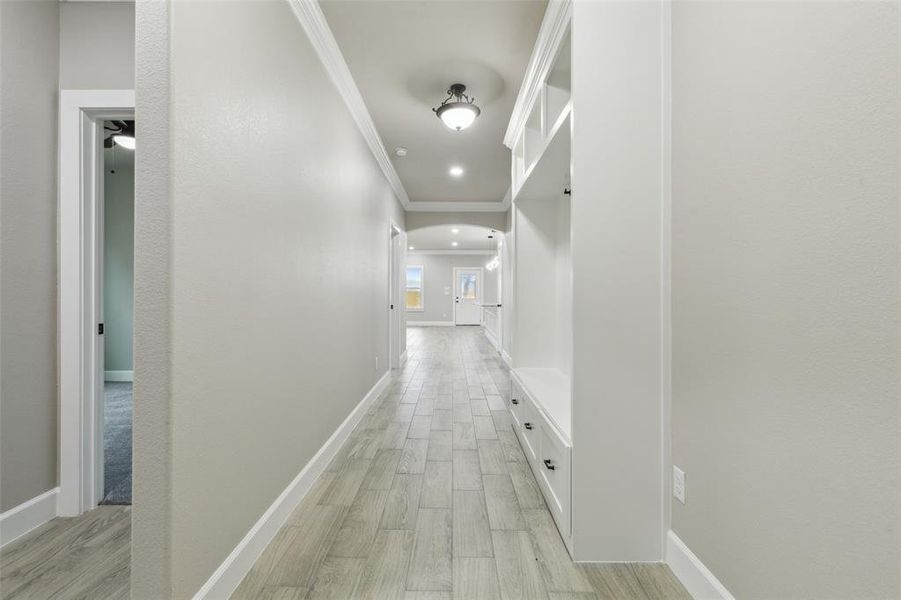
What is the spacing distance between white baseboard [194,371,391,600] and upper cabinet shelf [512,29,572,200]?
7.59ft

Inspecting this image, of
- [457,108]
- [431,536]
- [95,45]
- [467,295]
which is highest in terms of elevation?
[457,108]

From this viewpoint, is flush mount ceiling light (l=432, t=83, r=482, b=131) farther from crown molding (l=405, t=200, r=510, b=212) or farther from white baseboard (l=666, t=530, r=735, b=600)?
crown molding (l=405, t=200, r=510, b=212)

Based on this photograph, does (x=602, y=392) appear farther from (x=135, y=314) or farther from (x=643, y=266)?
(x=135, y=314)

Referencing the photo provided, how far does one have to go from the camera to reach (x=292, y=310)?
1.97 meters

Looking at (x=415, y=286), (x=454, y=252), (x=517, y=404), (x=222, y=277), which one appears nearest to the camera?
(x=222, y=277)

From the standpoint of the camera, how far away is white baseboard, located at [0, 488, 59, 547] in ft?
5.49

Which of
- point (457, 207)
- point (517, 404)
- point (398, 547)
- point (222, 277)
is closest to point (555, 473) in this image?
point (398, 547)

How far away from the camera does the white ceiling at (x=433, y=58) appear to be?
2229mm

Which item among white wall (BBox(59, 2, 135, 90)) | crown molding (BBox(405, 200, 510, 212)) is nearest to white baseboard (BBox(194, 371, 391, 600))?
white wall (BBox(59, 2, 135, 90))

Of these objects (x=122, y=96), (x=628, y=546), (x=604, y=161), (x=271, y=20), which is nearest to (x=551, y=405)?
(x=628, y=546)

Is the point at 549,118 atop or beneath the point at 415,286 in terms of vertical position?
atop

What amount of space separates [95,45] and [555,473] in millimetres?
3185

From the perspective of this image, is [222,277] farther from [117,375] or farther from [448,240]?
[448,240]

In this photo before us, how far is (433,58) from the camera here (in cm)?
269
